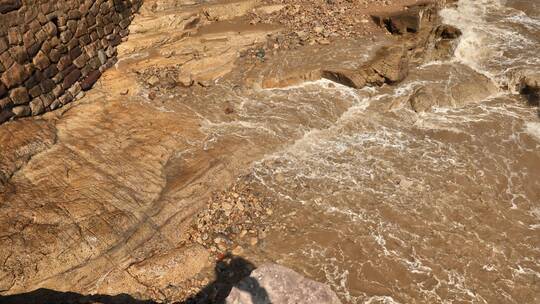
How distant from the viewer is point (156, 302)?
22.7ft

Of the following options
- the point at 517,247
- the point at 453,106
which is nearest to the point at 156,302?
the point at 517,247

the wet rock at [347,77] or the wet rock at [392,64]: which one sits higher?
the wet rock at [392,64]

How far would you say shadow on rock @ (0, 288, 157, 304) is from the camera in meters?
6.44

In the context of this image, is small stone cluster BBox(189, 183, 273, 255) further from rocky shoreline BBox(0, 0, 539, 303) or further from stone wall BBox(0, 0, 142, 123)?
stone wall BBox(0, 0, 142, 123)

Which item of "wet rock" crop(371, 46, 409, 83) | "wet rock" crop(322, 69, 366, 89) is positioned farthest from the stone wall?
"wet rock" crop(371, 46, 409, 83)

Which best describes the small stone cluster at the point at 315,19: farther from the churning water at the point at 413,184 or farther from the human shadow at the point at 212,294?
the human shadow at the point at 212,294

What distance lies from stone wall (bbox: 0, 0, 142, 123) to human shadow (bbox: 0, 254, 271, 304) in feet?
13.5

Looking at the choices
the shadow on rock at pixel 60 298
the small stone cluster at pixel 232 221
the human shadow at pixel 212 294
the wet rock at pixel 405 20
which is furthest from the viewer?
the wet rock at pixel 405 20

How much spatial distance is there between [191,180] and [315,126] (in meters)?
3.46

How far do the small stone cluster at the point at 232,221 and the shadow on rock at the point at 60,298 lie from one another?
1588 millimetres

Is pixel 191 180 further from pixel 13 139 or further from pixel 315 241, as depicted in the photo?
pixel 13 139

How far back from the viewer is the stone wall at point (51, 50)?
888 centimetres

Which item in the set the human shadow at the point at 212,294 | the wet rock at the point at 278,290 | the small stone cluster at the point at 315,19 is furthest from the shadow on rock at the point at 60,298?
the small stone cluster at the point at 315,19

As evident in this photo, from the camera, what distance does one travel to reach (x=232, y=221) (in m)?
8.28
